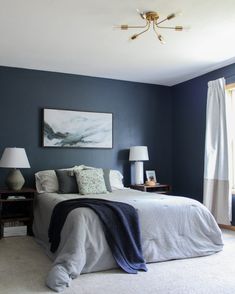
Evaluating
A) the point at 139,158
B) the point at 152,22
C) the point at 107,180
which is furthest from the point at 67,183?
the point at 152,22

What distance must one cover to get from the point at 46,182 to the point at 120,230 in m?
1.87

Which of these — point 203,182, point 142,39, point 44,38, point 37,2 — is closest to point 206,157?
point 203,182

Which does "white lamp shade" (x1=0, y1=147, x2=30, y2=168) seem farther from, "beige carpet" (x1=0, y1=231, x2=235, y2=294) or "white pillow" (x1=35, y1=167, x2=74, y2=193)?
"beige carpet" (x1=0, y1=231, x2=235, y2=294)

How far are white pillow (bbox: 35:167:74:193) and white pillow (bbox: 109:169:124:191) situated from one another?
2.86 feet

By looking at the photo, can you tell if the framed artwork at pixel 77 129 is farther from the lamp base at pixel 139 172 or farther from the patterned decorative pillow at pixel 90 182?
the patterned decorative pillow at pixel 90 182

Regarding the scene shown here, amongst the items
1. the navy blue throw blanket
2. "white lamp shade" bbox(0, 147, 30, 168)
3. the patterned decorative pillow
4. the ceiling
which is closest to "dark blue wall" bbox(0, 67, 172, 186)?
the ceiling

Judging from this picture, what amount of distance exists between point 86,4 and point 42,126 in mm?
2476

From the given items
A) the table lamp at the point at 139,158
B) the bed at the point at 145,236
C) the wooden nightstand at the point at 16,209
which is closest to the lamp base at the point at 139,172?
the table lamp at the point at 139,158

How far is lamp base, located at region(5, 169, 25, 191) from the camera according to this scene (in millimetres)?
4383

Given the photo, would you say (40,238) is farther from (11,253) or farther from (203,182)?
(203,182)

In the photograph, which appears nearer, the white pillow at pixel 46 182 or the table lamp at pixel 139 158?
the white pillow at pixel 46 182

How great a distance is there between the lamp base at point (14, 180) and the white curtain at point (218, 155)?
9.09ft

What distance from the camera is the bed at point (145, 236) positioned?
2799mm

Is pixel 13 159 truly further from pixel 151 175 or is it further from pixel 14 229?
pixel 151 175
